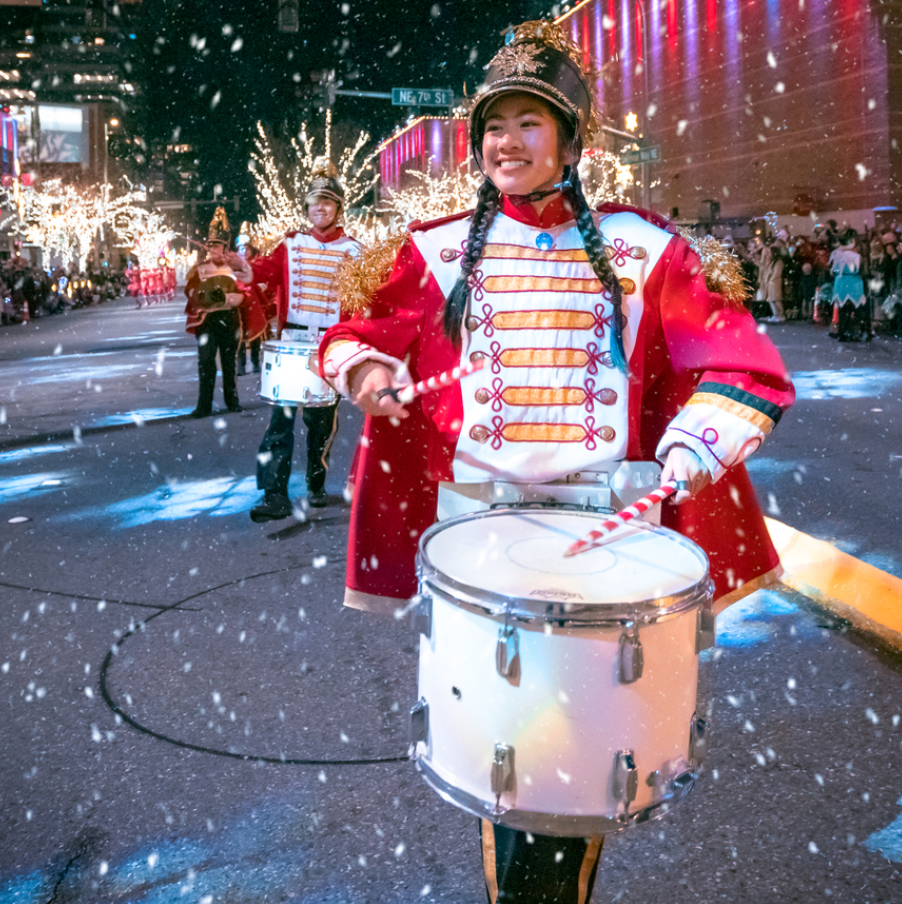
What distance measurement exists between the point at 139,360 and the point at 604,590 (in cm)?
1818

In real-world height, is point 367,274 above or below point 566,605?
above

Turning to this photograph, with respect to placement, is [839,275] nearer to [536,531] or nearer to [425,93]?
[425,93]

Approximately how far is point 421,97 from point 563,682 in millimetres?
24521

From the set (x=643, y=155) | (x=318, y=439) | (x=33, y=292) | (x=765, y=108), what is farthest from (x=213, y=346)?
(x=765, y=108)

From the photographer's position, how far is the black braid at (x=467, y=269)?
2330 millimetres

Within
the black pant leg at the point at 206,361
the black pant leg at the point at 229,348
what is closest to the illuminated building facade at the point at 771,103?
the black pant leg at the point at 229,348

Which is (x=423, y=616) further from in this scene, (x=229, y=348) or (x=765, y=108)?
(x=765, y=108)

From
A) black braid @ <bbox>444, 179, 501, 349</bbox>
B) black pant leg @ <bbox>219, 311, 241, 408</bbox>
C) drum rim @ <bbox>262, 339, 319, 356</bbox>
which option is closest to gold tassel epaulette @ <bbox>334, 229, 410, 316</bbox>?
black braid @ <bbox>444, 179, 501, 349</bbox>

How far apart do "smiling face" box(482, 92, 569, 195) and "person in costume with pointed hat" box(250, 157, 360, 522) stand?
4.57 metres

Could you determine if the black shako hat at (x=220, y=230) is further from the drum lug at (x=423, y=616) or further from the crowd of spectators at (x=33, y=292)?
the crowd of spectators at (x=33, y=292)

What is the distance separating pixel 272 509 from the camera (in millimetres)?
6875

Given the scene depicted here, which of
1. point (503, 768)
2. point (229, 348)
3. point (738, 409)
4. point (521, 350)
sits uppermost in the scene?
point (229, 348)

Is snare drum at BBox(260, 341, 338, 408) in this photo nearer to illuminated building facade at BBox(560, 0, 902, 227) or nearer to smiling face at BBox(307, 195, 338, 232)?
smiling face at BBox(307, 195, 338, 232)

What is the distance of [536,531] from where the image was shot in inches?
84.2
